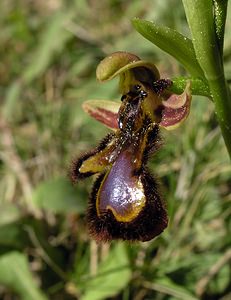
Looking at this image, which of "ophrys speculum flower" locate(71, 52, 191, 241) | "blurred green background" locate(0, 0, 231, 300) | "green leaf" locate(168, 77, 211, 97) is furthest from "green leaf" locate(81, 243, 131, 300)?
"green leaf" locate(168, 77, 211, 97)

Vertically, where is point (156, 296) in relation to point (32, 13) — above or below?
below

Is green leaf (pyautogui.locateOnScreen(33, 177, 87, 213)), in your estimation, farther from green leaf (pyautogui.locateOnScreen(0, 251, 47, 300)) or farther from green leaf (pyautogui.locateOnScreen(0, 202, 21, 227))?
green leaf (pyautogui.locateOnScreen(0, 251, 47, 300))

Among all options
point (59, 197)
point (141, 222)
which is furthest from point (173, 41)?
point (59, 197)

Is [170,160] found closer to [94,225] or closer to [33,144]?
[33,144]

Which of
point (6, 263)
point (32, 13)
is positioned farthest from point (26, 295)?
point (32, 13)

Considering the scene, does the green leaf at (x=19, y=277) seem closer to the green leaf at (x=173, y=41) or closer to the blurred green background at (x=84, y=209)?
the blurred green background at (x=84, y=209)
